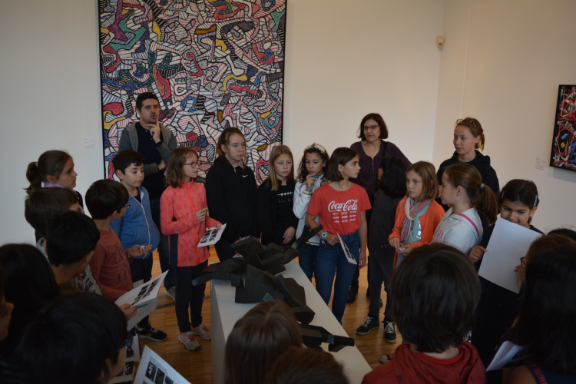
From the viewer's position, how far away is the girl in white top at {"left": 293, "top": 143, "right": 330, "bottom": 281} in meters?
2.67

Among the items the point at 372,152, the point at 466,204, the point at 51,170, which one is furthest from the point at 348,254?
the point at 51,170

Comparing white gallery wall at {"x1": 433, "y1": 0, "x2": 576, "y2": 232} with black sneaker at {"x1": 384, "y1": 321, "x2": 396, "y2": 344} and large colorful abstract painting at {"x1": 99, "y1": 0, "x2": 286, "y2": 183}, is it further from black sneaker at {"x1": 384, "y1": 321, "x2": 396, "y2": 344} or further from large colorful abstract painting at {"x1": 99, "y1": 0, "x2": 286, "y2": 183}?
large colorful abstract painting at {"x1": 99, "y1": 0, "x2": 286, "y2": 183}

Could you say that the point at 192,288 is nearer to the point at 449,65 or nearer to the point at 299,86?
the point at 299,86

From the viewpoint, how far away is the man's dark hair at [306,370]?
67 centimetres

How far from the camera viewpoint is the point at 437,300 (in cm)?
96

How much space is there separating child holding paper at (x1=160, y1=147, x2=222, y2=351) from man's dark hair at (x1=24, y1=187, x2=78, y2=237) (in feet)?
2.52

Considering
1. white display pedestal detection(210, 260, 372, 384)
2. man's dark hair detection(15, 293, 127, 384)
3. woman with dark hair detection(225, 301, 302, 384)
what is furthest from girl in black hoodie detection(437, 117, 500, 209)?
man's dark hair detection(15, 293, 127, 384)

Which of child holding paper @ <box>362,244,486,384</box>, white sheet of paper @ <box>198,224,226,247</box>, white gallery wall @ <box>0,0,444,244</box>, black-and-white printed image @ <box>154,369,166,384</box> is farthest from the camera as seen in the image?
white gallery wall @ <box>0,0,444,244</box>

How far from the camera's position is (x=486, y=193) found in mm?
2020

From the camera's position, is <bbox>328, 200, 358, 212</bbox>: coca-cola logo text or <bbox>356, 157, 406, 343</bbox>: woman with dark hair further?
<bbox>356, 157, 406, 343</bbox>: woman with dark hair

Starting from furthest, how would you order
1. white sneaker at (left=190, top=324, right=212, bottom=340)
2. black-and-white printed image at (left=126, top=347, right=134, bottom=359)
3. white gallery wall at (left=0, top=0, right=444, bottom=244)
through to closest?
white gallery wall at (left=0, top=0, right=444, bottom=244) → white sneaker at (left=190, top=324, right=212, bottom=340) → black-and-white printed image at (left=126, top=347, right=134, bottom=359)

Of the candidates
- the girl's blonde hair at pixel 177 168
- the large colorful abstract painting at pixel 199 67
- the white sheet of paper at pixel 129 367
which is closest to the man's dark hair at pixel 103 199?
the girl's blonde hair at pixel 177 168

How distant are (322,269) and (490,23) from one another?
3518mm

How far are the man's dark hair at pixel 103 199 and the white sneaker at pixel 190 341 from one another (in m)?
1.05
